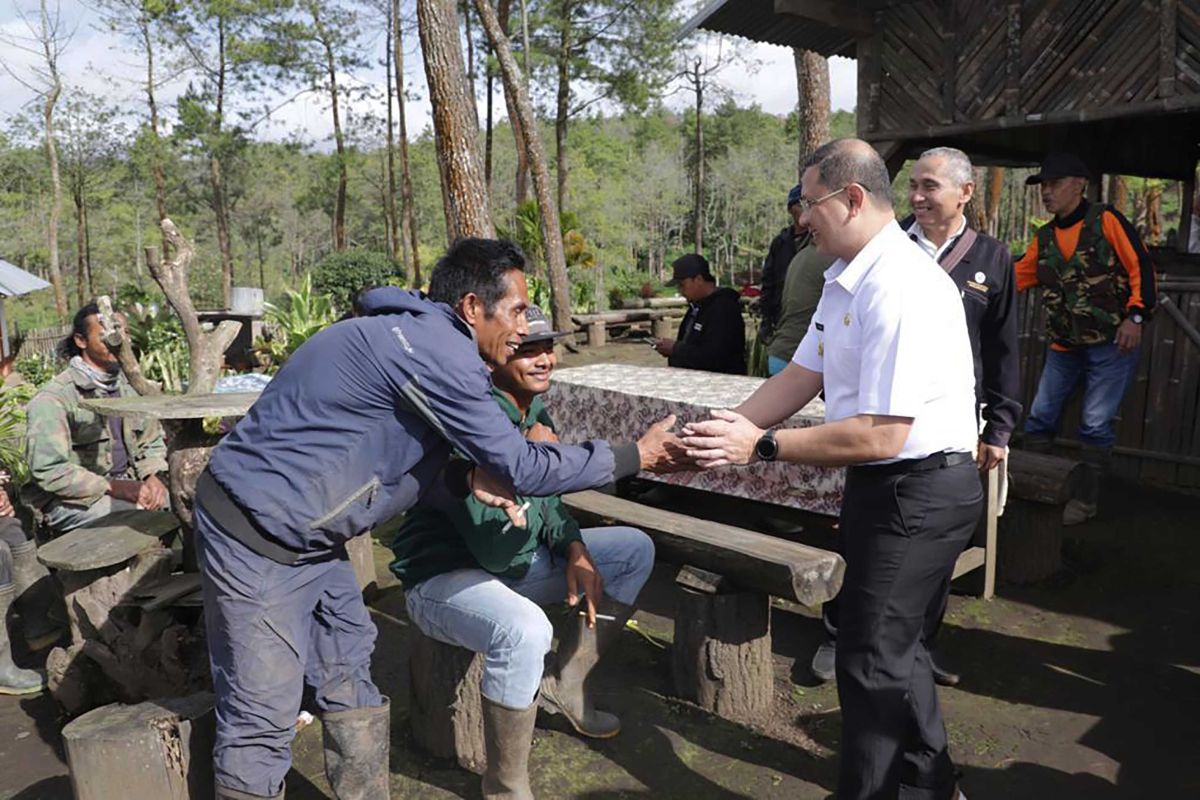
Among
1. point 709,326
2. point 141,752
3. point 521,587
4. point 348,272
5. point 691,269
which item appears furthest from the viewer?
point 348,272

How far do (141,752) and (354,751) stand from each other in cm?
58

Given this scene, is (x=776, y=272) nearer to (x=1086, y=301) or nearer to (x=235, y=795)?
(x=1086, y=301)

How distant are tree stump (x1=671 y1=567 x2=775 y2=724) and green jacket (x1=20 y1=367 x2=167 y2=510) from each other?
2.77 meters

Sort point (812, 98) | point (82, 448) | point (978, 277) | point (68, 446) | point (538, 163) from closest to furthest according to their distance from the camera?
point (978, 277)
point (68, 446)
point (82, 448)
point (812, 98)
point (538, 163)

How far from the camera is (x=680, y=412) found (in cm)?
477

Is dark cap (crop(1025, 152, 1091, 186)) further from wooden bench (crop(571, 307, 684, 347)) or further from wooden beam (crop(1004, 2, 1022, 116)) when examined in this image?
wooden bench (crop(571, 307, 684, 347))

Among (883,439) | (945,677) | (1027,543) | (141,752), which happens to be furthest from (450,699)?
(1027,543)

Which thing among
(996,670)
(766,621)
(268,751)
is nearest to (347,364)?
(268,751)

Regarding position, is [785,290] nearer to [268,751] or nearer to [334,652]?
[334,652]

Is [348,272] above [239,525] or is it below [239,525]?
above

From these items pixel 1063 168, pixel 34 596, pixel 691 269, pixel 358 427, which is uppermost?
pixel 1063 168

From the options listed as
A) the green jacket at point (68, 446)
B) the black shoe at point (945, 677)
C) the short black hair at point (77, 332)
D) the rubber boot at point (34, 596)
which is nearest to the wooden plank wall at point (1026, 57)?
the black shoe at point (945, 677)

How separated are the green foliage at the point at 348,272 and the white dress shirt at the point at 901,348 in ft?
77.8

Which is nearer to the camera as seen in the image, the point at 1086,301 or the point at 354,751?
the point at 354,751
